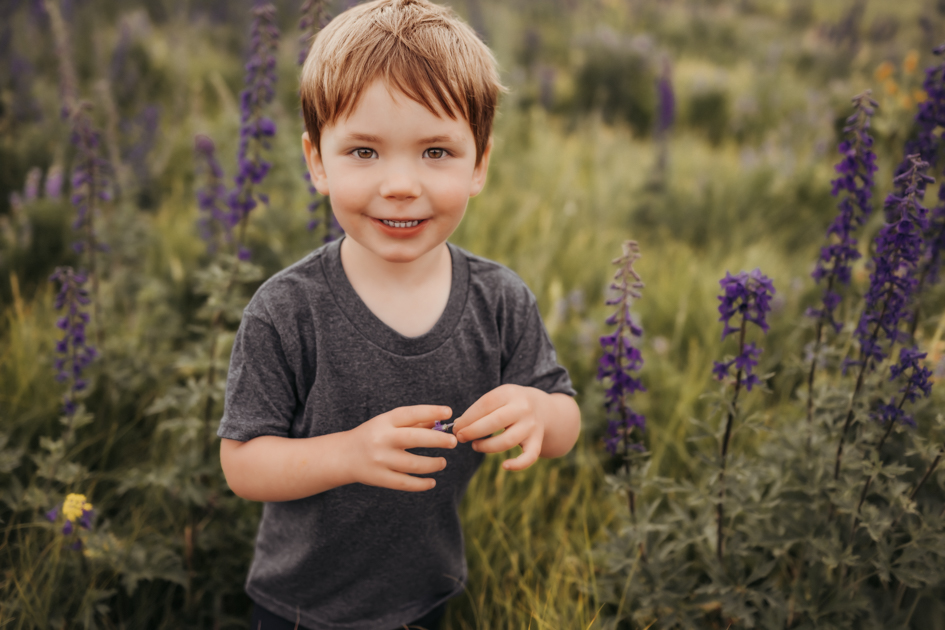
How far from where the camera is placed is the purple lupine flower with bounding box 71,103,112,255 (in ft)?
6.58

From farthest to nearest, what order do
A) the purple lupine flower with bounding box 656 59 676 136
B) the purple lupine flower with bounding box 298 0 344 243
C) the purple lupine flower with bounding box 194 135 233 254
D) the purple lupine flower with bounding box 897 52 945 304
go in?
1. the purple lupine flower with bounding box 656 59 676 136
2. the purple lupine flower with bounding box 194 135 233 254
3. the purple lupine flower with bounding box 298 0 344 243
4. the purple lupine flower with bounding box 897 52 945 304

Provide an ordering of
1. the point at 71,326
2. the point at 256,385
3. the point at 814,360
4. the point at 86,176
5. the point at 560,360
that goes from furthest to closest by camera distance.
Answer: the point at 560,360 → the point at 86,176 → the point at 71,326 → the point at 814,360 → the point at 256,385

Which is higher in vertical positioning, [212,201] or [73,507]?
[212,201]

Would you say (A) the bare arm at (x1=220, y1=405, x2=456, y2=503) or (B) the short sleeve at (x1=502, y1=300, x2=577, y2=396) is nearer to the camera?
(A) the bare arm at (x1=220, y1=405, x2=456, y2=503)

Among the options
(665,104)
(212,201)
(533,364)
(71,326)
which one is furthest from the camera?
(665,104)

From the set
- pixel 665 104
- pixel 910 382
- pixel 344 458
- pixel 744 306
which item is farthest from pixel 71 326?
pixel 665 104

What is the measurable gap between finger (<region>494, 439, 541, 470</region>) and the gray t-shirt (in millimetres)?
250

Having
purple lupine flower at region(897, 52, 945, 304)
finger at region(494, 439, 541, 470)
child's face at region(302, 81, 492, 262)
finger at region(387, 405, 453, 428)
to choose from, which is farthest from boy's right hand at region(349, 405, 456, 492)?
purple lupine flower at region(897, 52, 945, 304)

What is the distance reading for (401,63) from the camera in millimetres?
1193

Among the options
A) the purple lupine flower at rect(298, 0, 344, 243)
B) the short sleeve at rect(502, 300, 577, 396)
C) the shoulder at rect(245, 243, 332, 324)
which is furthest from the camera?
the purple lupine flower at rect(298, 0, 344, 243)

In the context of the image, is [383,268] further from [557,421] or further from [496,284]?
[557,421]

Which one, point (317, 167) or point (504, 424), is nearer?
point (504, 424)

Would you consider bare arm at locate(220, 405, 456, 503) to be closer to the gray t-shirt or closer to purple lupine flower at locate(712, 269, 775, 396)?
the gray t-shirt

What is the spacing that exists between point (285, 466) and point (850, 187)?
5.02 ft
